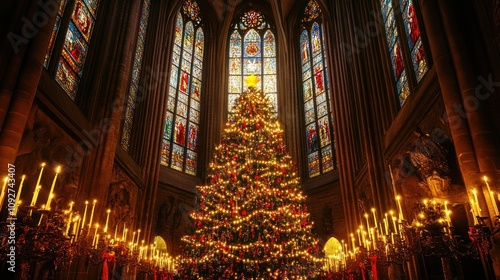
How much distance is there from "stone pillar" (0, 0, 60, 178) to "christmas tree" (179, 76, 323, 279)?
7.31 metres

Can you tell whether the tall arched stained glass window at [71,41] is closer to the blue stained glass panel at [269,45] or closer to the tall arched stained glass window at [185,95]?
the tall arched stained glass window at [185,95]

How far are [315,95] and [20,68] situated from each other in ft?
55.1

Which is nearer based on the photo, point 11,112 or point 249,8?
point 11,112

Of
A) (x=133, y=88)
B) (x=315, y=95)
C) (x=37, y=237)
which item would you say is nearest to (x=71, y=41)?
(x=133, y=88)

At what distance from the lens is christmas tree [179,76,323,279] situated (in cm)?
1191

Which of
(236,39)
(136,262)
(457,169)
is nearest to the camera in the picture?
(457,169)

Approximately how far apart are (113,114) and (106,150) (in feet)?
4.40

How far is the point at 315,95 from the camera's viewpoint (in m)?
21.5

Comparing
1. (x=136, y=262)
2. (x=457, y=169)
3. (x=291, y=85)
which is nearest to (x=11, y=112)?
(x=136, y=262)

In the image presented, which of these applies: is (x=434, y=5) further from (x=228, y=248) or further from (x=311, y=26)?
(x=311, y=26)

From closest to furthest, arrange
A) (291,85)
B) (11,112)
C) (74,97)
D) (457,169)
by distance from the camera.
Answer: (11,112) < (457,169) < (74,97) < (291,85)

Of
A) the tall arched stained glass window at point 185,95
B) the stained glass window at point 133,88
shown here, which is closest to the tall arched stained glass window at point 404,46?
the stained glass window at point 133,88

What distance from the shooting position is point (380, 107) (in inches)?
488

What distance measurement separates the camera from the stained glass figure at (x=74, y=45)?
10.1 metres
